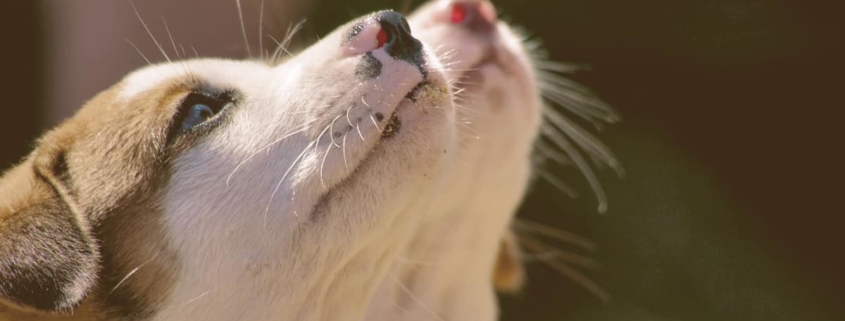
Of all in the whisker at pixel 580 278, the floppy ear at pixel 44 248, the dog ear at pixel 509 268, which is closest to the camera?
the floppy ear at pixel 44 248

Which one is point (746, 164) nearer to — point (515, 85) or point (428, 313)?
point (515, 85)

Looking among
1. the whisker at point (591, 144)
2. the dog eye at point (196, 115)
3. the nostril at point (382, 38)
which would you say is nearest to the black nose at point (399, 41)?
the nostril at point (382, 38)

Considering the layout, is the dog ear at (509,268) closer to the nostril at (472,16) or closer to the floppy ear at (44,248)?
the nostril at (472,16)

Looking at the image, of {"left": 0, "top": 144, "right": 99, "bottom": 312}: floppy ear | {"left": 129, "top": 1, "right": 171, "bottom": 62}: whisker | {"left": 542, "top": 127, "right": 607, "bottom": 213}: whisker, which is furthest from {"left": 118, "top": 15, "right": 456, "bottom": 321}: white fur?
{"left": 542, "top": 127, "right": 607, "bottom": 213}: whisker

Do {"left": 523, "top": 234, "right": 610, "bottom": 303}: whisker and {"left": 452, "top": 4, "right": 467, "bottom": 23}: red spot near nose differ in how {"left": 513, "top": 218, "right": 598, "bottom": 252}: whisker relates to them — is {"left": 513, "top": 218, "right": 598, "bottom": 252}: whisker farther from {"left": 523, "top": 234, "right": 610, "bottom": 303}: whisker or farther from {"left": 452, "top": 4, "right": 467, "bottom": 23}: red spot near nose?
{"left": 452, "top": 4, "right": 467, "bottom": 23}: red spot near nose

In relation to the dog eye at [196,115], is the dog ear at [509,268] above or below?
below

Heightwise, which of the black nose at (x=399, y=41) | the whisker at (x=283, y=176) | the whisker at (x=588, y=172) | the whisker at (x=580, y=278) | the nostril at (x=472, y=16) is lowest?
the whisker at (x=580, y=278)

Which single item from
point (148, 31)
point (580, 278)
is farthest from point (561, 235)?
point (148, 31)
